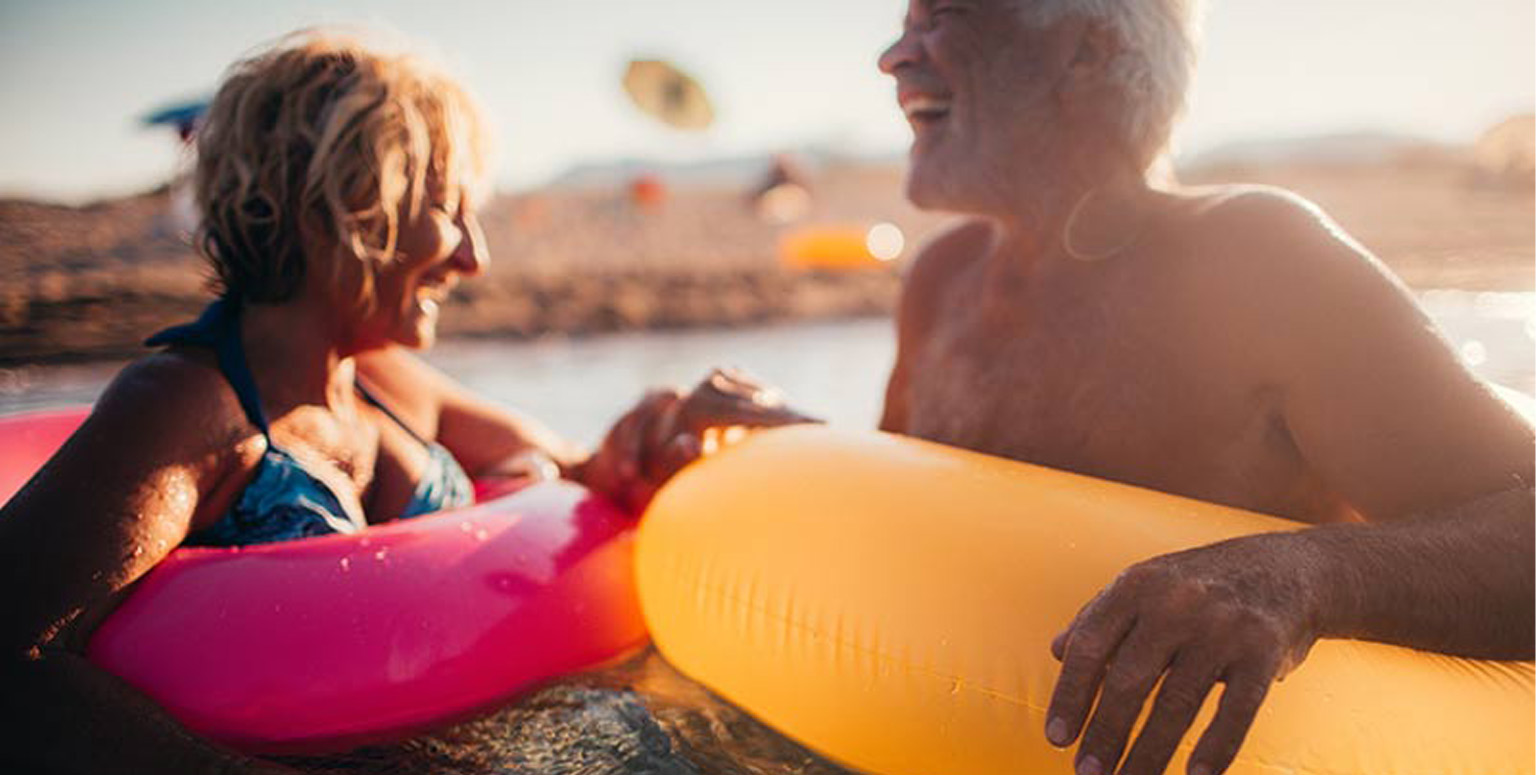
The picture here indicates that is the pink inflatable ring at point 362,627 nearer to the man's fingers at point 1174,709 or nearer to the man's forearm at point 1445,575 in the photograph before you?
the man's fingers at point 1174,709

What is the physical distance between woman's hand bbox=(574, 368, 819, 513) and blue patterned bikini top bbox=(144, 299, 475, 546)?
676mm

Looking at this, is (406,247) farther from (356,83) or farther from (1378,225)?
(1378,225)

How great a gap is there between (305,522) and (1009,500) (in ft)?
4.46

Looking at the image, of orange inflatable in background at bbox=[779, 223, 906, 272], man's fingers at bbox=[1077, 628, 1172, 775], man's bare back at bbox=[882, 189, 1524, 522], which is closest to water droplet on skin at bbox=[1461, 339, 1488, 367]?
man's bare back at bbox=[882, 189, 1524, 522]

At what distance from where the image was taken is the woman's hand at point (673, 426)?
2.67 m

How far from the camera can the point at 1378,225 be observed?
76.6 ft

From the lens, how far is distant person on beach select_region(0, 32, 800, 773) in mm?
1739

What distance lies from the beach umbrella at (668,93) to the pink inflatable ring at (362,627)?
54.0 feet

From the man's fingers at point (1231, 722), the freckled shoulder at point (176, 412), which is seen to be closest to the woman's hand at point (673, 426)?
the freckled shoulder at point (176, 412)

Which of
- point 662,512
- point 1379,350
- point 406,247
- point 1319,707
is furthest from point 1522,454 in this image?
point 406,247

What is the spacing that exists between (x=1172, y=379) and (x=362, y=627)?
149cm

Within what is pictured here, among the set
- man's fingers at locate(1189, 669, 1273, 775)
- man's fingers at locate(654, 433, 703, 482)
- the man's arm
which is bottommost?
man's fingers at locate(654, 433, 703, 482)

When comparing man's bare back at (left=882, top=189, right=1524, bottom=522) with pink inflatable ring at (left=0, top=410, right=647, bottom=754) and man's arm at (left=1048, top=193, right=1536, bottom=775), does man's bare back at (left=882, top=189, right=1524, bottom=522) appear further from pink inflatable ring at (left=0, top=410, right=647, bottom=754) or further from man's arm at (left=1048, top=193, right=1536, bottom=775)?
pink inflatable ring at (left=0, top=410, right=647, bottom=754)

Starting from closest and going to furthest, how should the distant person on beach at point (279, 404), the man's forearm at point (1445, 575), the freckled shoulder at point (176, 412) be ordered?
the man's forearm at point (1445, 575) → the distant person on beach at point (279, 404) → the freckled shoulder at point (176, 412)
